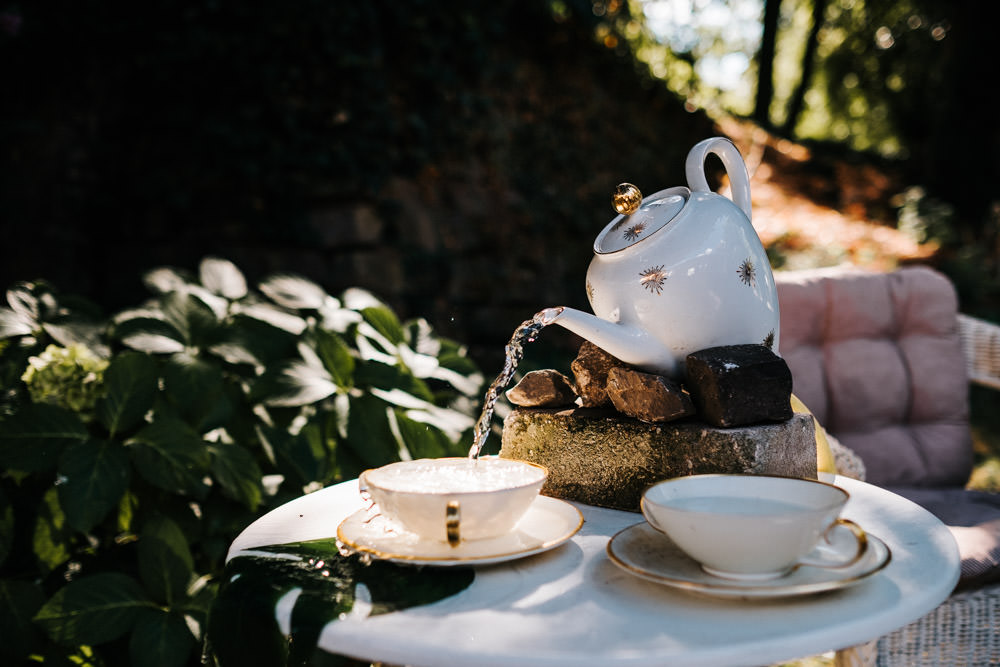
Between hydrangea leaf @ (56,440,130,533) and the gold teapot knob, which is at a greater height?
the gold teapot knob

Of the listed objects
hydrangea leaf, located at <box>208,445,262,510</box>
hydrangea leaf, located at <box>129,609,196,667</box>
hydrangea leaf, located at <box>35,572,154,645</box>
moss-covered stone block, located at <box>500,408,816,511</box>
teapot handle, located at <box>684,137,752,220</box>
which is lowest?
hydrangea leaf, located at <box>129,609,196,667</box>

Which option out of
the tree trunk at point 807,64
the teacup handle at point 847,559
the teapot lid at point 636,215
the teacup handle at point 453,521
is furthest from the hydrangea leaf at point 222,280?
the tree trunk at point 807,64

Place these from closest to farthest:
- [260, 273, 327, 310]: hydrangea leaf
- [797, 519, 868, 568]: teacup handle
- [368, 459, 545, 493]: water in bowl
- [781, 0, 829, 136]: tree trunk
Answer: [797, 519, 868, 568]: teacup handle, [368, 459, 545, 493]: water in bowl, [260, 273, 327, 310]: hydrangea leaf, [781, 0, 829, 136]: tree trunk

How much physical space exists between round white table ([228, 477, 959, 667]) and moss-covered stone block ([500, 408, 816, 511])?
0.20 m

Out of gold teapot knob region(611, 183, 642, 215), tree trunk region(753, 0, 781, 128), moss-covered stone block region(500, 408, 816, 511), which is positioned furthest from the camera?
tree trunk region(753, 0, 781, 128)

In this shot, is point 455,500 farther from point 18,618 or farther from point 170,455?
point 18,618

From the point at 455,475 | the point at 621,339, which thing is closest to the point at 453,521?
the point at 455,475

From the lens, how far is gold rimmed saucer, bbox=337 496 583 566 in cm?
88

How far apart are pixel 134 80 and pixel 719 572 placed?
334 cm

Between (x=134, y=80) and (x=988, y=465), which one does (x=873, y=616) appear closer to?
(x=134, y=80)

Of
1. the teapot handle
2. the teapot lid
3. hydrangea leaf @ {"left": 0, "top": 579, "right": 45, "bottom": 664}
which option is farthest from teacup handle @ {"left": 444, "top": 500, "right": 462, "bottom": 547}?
hydrangea leaf @ {"left": 0, "top": 579, "right": 45, "bottom": 664}

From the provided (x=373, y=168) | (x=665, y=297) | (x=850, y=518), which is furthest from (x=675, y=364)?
(x=373, y=168)

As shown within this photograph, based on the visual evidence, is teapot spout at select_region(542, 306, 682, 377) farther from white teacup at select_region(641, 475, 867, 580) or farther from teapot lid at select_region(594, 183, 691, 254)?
white teacup at select_region(641, 475, 867, 580)

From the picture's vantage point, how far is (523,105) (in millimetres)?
4527
